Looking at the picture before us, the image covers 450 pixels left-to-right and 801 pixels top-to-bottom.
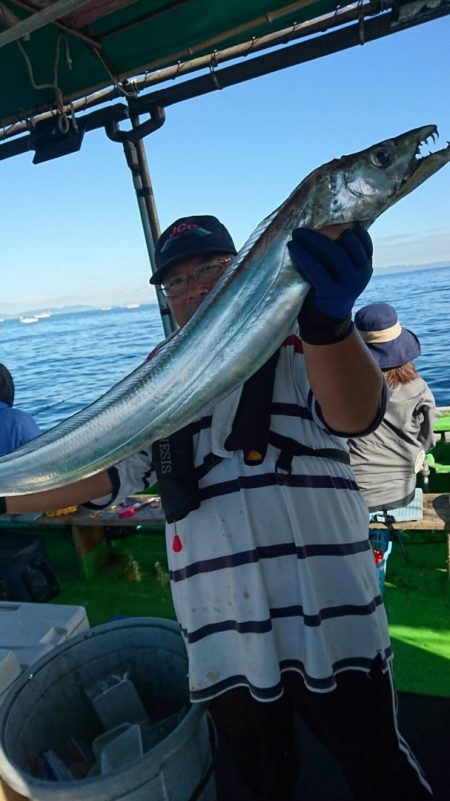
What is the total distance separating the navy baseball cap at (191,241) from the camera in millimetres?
1973

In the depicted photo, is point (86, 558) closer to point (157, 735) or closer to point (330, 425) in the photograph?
point (157, 735)

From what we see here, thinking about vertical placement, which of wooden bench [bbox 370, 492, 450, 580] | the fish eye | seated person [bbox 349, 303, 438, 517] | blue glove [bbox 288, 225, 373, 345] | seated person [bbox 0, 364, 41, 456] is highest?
the fish eye

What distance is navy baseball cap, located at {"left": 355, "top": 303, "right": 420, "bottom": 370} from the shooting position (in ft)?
12.5

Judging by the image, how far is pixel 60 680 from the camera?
2.49 metres

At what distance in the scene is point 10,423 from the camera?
182 inches

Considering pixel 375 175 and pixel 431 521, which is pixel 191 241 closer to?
pixel 375 175

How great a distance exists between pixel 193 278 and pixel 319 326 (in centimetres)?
73

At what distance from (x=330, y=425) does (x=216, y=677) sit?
1034 millimetres

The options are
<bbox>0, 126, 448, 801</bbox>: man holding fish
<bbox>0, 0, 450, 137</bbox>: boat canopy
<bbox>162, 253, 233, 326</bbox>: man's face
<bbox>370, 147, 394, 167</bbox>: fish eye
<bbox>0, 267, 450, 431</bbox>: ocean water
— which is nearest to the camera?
<bbox>370, 147, 394, 167</bbox>: fish eye

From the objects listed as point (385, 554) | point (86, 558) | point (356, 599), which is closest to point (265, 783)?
point (356, 599)

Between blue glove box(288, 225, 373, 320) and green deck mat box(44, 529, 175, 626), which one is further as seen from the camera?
green deck mat box(44, 529, 175, 626)

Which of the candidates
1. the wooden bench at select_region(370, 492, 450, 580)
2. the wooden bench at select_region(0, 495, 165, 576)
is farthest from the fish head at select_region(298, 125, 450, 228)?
the wooden bench at select_region(0, 495, 165, 576)

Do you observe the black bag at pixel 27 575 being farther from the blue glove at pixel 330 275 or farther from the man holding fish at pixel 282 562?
the blue glove at pixel 330 275

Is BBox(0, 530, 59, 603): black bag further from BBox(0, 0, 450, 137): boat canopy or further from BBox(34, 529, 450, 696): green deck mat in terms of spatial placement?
BBox(0, 0, 450, 137): boat canopy
